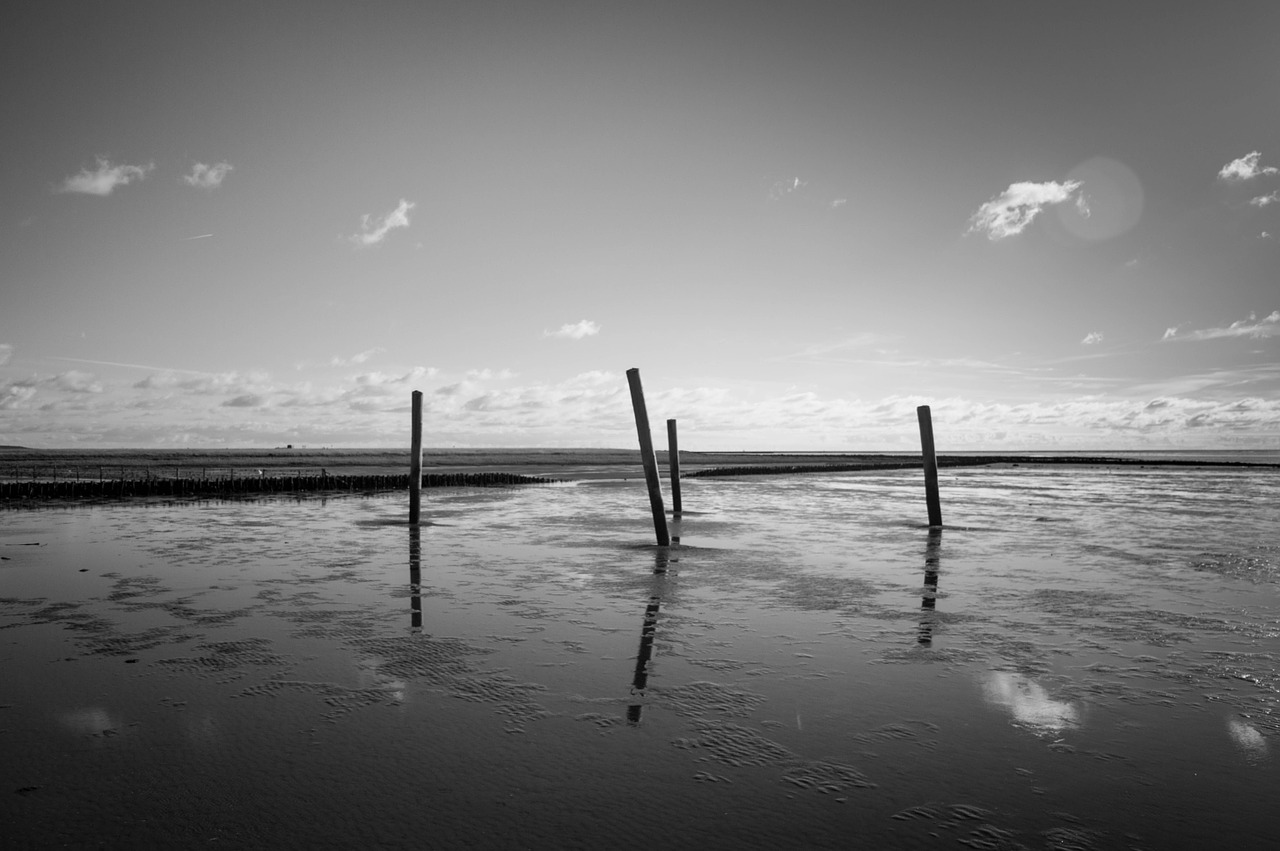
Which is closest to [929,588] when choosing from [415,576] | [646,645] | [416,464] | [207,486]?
[646,645]

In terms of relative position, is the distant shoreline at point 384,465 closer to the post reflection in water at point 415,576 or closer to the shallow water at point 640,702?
the post reflection in water at point 415,576

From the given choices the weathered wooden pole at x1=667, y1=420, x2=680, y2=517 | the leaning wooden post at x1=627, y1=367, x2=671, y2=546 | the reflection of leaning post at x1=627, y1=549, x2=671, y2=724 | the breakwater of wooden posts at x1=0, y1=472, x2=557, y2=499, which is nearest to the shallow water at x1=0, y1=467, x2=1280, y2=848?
the reflection of leaning post at x1=627, y1=549, x2=671, y2=724

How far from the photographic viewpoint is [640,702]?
5160 mm

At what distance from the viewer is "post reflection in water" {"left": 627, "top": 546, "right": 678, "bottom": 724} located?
5043mm

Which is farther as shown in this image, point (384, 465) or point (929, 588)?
point (384, 465)

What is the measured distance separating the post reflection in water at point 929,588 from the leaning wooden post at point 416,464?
464 inches

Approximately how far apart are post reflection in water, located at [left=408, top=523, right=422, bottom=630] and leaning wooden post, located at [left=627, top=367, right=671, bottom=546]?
454 centimetres

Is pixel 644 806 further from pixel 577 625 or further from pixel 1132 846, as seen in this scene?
pixel 577 625

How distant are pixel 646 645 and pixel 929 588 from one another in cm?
496

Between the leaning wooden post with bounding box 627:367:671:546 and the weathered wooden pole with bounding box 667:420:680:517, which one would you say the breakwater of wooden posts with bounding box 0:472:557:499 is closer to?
the weathered wooden pole with bounding box 667:420:680:517

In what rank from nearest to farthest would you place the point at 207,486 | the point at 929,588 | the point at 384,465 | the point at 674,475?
the point at 929,588, the point at 674,475, the point at 207,486, the point at 384,465

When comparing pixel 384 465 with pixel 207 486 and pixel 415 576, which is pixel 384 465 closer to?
pixel 207 486

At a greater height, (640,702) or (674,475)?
(674,475)

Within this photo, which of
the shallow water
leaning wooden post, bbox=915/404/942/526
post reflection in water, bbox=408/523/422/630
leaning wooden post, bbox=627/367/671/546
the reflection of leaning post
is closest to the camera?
the shallow water
